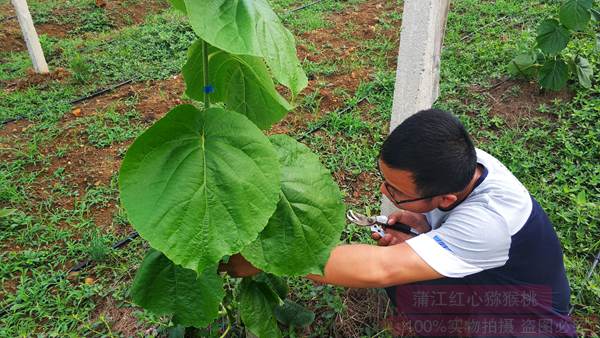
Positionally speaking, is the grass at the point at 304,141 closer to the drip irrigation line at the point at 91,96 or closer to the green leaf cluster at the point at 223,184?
the drip irrigation line at the point at 91,96

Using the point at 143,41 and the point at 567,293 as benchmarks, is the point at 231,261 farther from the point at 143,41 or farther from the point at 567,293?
the point at 143,41

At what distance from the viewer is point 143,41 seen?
564 cm

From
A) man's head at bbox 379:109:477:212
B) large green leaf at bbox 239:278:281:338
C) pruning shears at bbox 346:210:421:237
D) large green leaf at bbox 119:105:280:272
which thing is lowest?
pruning shears at bbox 346:210:421:237

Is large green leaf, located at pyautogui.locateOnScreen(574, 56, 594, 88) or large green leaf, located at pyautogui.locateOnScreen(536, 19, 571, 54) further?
large green leaf, located at pyautogui.locateOnScreen(574, 56, 594, 88)

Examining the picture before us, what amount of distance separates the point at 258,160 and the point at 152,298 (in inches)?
24.7

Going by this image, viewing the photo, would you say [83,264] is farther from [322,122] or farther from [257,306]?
[322,122]

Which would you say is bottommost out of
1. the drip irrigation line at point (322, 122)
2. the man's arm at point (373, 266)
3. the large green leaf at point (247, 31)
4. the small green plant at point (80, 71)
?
the drip irrigation line at point (322, 122)

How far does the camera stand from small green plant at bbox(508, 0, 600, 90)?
359 cm

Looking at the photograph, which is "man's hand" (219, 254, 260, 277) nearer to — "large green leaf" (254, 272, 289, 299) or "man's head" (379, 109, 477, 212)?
"large green leaf" (254, 272, 289, 299)

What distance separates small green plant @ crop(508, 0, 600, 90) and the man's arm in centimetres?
281

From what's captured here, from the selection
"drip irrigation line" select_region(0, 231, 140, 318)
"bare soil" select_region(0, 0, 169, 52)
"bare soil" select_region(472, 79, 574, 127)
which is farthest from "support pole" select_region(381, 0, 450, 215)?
"bare soil" select_region(0, 0, 169, 52)

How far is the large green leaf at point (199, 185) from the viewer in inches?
45.3

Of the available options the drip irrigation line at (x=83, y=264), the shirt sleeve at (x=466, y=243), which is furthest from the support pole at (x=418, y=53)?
the drip irrigation line at (x=83, y=264)

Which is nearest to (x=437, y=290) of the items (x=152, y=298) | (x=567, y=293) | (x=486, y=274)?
(x=486, y=274)
